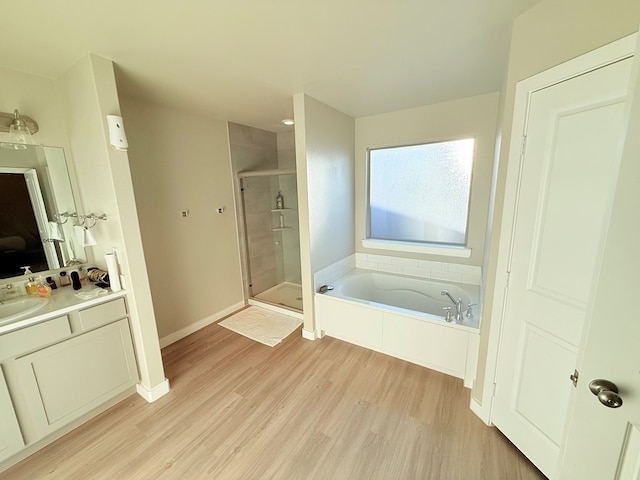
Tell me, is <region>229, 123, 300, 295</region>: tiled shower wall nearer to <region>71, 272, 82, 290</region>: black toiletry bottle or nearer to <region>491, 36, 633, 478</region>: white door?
<region>71, 272, 82, 290</region>: black toiletry bottle

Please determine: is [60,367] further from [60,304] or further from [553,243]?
[553,243]

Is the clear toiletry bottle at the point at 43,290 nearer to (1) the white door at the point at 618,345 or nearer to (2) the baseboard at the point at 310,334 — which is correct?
(2) the baseboard at the point at 310,334

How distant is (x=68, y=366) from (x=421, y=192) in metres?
3.42

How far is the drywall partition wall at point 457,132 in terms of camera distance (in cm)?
251

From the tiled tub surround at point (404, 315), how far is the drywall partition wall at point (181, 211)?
1.35 metres

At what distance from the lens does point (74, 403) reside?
5.44ft

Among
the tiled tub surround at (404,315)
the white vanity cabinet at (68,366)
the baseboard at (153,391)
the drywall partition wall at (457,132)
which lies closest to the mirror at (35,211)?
the white vanity cabinet at (68,366)

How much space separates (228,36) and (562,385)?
248 centimetres

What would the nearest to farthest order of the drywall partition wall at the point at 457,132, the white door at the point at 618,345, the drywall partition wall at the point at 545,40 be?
the white door at the point at 618,345 < the drywall partition wall at the point at 545,40 < the drywall partition wall at the point at 457,132

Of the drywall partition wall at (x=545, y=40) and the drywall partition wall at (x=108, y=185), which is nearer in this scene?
the drywall partition wall at (x=545, y=40)

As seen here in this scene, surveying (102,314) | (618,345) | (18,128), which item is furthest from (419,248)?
(18,128)

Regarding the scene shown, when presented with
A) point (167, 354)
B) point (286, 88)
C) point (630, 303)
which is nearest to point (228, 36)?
point (286, 88)

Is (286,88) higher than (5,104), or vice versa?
(286,88)

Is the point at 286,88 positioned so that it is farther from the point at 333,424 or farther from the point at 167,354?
the point at 167,354
